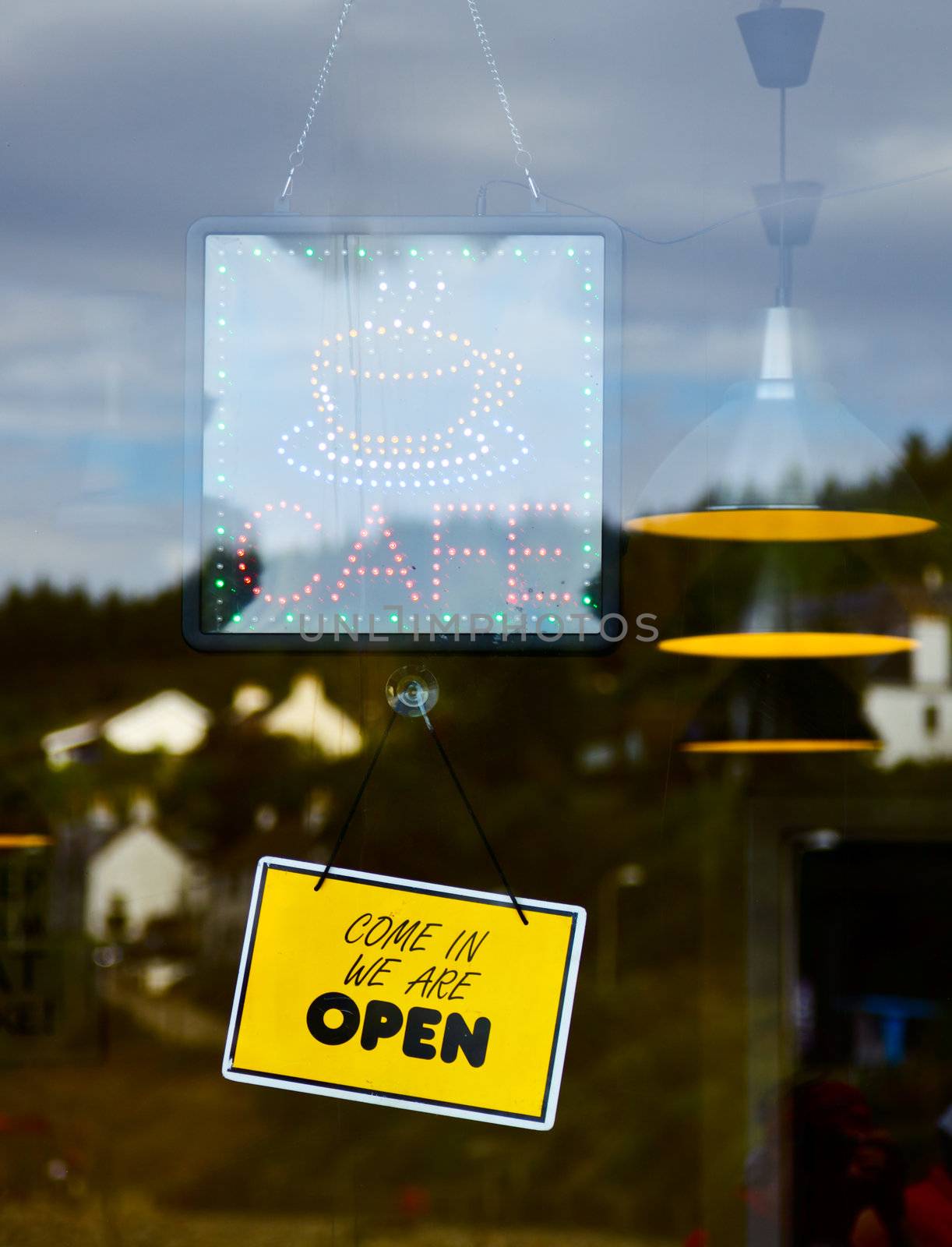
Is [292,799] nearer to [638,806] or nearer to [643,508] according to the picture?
[638,806]

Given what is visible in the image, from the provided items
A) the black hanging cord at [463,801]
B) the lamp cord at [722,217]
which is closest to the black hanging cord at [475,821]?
the black hanging cord at [463,801]

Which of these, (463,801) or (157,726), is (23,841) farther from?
(463,801)

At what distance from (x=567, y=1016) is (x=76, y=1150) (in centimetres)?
60

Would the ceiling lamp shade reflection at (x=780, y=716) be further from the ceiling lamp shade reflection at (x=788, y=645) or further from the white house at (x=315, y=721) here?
the white house at (x=315, y=721)

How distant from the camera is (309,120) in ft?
4.94

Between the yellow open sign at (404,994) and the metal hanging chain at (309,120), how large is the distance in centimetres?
81

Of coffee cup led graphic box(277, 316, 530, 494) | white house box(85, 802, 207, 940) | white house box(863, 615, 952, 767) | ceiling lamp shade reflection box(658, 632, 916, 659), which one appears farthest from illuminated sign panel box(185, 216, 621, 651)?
white house box(863, 615, 952, 767)

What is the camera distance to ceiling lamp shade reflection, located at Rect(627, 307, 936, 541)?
1.48 m

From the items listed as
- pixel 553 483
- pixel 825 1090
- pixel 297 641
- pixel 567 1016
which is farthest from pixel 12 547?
pixel 825 1090

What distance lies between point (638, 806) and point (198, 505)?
2.10 ft

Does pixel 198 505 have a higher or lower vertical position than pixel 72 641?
higher

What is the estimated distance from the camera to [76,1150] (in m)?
1.46

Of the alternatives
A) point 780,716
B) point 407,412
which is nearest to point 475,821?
point 780,716

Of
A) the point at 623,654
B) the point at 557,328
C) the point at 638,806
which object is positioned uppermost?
the point at 557,328
